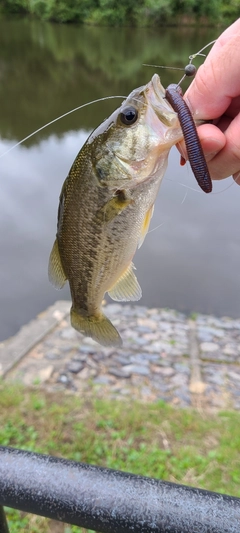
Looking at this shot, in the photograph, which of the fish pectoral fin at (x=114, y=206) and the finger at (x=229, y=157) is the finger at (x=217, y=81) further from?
the fish pectoral fin at (x=114, y=206)

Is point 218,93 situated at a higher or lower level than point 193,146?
higher

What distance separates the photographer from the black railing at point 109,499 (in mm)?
824

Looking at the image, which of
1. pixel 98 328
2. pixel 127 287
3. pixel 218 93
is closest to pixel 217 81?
pixel 218 93

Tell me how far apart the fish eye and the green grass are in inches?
111

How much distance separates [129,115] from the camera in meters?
1.39

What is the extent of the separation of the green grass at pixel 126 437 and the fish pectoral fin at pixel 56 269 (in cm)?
218

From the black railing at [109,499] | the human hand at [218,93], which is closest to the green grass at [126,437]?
the black railing at [109,499]

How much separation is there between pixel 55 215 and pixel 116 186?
27.7 ft

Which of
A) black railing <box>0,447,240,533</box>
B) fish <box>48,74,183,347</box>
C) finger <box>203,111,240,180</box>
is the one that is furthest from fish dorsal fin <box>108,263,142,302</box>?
black railing <box>0,447,240,533</box>

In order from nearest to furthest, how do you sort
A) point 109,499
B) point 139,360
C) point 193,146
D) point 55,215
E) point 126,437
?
1. point 109,499
2. point 193,146
3. point 126,437
4. point 139,360
5. point 55,215

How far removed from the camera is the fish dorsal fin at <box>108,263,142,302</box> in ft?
5.37

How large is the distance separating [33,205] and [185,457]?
25.7 feet

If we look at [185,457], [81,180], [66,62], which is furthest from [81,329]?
[66,62]

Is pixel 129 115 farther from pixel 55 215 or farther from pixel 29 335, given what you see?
pixel 55 215
